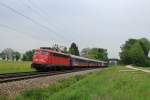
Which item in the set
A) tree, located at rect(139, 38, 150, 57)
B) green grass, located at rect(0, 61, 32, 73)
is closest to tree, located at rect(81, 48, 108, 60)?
tree, located at rect(139, 38, 150, 57)

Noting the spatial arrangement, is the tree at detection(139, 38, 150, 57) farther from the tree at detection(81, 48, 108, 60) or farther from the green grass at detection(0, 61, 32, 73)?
the green grass at detection(0, 61, 32, 73)

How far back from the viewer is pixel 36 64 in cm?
3975

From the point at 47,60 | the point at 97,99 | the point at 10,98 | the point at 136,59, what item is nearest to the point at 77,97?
the point at 97,99

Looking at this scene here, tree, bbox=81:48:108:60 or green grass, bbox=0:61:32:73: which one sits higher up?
tree, bbox=81:48:108:60

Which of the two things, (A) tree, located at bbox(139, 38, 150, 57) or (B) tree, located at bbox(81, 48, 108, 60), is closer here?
(A) tree, located at bbox(139, 38, 150, 57)

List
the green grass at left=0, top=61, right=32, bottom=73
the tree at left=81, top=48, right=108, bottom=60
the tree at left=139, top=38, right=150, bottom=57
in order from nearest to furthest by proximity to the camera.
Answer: the green grass at left=0, top=61, right=32, bottom=73
the tree at left=139, top=38, right=150, bottom=57
the tree at left=81, top=48, right=108, bottom=60

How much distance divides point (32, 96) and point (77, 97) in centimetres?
215

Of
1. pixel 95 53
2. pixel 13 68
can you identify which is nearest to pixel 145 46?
pixel 95 53

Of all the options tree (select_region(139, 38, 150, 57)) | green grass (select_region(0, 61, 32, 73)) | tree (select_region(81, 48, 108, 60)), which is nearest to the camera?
green grass (select_region(0, 61, 32, 73))

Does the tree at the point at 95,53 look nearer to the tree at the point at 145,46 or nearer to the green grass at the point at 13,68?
the tree at the point at 145,46

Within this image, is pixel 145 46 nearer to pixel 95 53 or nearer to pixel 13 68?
pixel 95 53

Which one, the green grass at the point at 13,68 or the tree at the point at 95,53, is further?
the tree at the point at 95,53

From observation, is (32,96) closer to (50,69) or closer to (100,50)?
(50,69)

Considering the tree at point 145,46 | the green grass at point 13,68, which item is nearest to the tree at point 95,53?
the tree at point 145,46
